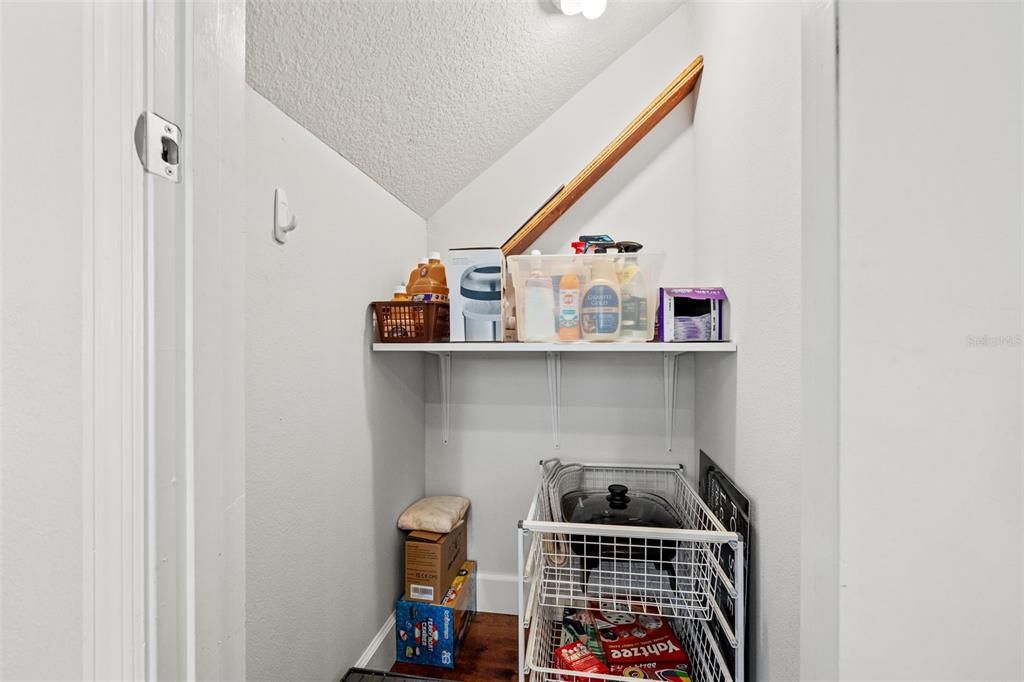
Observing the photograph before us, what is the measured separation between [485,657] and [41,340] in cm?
160

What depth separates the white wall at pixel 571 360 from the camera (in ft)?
5.84

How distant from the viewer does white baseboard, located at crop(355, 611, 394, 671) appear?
1.40 metres

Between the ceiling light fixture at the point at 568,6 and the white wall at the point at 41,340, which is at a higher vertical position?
the ceiling light fixture at the point at 568,6

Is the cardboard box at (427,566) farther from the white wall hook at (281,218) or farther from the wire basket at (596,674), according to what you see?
the white wall hook at (281,218)

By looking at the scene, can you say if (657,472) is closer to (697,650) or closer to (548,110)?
(697,650)

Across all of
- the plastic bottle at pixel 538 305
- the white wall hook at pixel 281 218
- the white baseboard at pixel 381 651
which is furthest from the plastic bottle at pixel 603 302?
the white baseboard at pixel 381 651

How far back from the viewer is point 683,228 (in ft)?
5.82

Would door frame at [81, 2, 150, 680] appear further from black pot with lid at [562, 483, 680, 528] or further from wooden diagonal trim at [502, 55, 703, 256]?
wooden diagonal trim at [502, 55, 703, 256]

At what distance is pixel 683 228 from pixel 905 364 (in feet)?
4.04

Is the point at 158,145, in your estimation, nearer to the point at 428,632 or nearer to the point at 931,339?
the point at 931,339

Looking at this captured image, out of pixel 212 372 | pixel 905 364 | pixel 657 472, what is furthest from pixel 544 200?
pixel 212 372

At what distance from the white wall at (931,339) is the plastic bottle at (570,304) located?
0.72 m

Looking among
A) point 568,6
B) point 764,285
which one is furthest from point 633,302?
point 568,6

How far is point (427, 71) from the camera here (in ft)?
4.09
